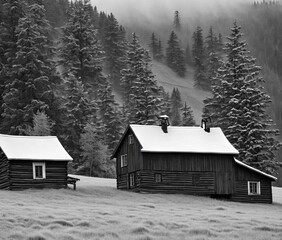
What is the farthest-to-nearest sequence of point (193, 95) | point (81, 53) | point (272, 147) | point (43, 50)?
point (193, 95), point (81, 53), point (43, 50), point (272, 147)

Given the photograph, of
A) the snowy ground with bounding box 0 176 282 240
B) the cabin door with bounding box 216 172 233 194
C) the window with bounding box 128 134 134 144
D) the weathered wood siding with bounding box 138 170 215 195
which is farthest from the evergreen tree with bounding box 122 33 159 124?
the snowy ground with bounding box 0 176 282 240

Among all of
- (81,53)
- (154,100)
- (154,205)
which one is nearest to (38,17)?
(81,53)

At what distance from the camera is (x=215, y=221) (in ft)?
132

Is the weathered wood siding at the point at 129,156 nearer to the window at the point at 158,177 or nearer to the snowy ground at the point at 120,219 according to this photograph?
the window at the point at 158,177

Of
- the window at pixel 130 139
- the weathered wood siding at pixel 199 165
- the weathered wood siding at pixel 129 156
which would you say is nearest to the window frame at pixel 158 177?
the weathered wood siding at pixel 199 165

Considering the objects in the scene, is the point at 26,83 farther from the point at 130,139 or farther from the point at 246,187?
the point at 246,187

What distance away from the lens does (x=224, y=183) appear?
62594 millimetres

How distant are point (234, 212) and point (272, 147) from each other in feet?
101

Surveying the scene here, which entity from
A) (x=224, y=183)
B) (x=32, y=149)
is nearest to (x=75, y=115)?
(x=32, y=149)

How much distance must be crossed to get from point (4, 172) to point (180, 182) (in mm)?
15975

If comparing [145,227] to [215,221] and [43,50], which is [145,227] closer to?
[215,221]

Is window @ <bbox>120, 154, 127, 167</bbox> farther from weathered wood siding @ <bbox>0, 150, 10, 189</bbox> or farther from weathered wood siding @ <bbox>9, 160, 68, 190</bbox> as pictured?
weathered wood siding @ <bbox>0, 150, 10, 189</bbox>

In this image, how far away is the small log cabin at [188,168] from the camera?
61375mm

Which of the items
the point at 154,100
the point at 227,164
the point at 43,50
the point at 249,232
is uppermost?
the point at 43,50
